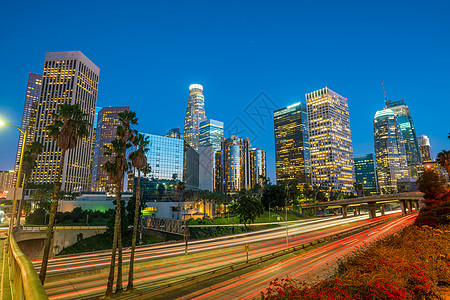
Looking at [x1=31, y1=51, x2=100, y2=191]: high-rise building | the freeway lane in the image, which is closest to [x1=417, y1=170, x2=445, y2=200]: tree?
the freeway lane

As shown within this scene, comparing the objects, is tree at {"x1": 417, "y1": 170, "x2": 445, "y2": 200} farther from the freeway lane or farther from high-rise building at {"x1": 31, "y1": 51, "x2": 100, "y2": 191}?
high-rise building at {"x1": 31, "y1": 51, "x2": 100, "y2": 191}

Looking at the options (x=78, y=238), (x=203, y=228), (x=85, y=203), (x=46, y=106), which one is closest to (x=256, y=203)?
(x=203, y=228)

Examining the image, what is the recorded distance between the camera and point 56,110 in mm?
176125

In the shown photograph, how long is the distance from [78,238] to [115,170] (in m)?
47.1

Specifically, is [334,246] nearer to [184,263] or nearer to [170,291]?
[184,263]

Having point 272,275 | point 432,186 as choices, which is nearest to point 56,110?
point 272,275

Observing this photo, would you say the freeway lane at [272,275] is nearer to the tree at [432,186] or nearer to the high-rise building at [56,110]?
the tree at [432,186]

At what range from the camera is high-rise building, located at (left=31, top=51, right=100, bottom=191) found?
17188 cm

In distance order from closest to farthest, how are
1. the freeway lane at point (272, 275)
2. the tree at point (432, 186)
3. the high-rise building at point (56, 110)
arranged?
1. the freeway lane at point (272, 275)
2. the tree at point (432, 186)
3. the high-rise building at point (56, 110)

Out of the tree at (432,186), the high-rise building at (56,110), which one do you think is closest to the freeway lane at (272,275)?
the tree at (432,186)

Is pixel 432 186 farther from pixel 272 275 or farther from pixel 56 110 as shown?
pixel 56 110

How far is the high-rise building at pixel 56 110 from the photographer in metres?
172

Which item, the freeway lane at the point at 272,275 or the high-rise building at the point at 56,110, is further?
the high-rise building at the point at 56,110

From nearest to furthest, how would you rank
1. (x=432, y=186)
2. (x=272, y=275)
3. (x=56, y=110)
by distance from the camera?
(x=272, y=275)
(x=432, y=186)
(x=56, y=110)
